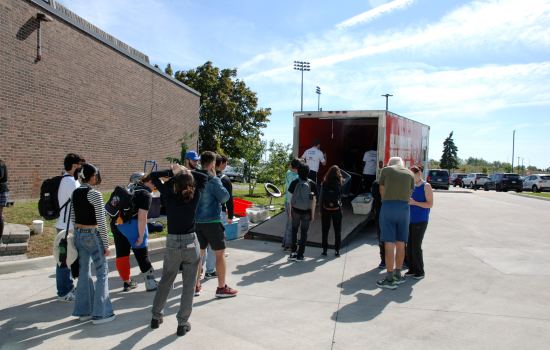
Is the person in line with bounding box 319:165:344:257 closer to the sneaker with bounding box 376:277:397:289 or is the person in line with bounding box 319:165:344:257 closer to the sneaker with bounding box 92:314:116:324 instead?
the sneaker with bounding box 376:277:397:289

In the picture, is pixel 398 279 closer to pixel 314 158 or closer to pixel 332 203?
pixel 332 203

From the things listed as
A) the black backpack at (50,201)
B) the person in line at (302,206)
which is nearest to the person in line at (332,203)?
the person in line at (302,206)

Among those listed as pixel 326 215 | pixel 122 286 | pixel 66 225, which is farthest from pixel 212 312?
pixel 326 215

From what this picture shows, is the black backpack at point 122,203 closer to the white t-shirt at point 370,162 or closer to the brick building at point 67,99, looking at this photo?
the white t-shirt at point 370,162

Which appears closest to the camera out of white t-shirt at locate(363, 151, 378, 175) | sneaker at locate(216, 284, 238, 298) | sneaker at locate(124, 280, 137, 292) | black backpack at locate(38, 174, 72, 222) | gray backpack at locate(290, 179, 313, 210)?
black backpack at locate(38, 174, 72, 222)

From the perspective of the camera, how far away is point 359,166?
1223 centimetres

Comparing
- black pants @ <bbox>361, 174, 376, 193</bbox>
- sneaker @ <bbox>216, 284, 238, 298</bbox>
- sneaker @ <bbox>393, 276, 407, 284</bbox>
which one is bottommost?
sneaker @ <bbox>216, 284, 238, 298</bbox>

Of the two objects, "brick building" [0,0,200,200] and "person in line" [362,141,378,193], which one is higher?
"brick building" [0,0,200,200]

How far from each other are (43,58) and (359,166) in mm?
10573

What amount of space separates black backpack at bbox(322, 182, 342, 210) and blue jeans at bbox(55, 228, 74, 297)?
4.21 metres

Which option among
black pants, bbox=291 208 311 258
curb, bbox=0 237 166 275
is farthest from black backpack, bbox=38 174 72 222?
black pants, bbox=291 208 311 258

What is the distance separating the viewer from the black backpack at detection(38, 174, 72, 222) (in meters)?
4.34

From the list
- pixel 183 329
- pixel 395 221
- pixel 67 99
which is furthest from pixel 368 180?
pixel 67 99

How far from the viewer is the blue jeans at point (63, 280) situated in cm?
442
